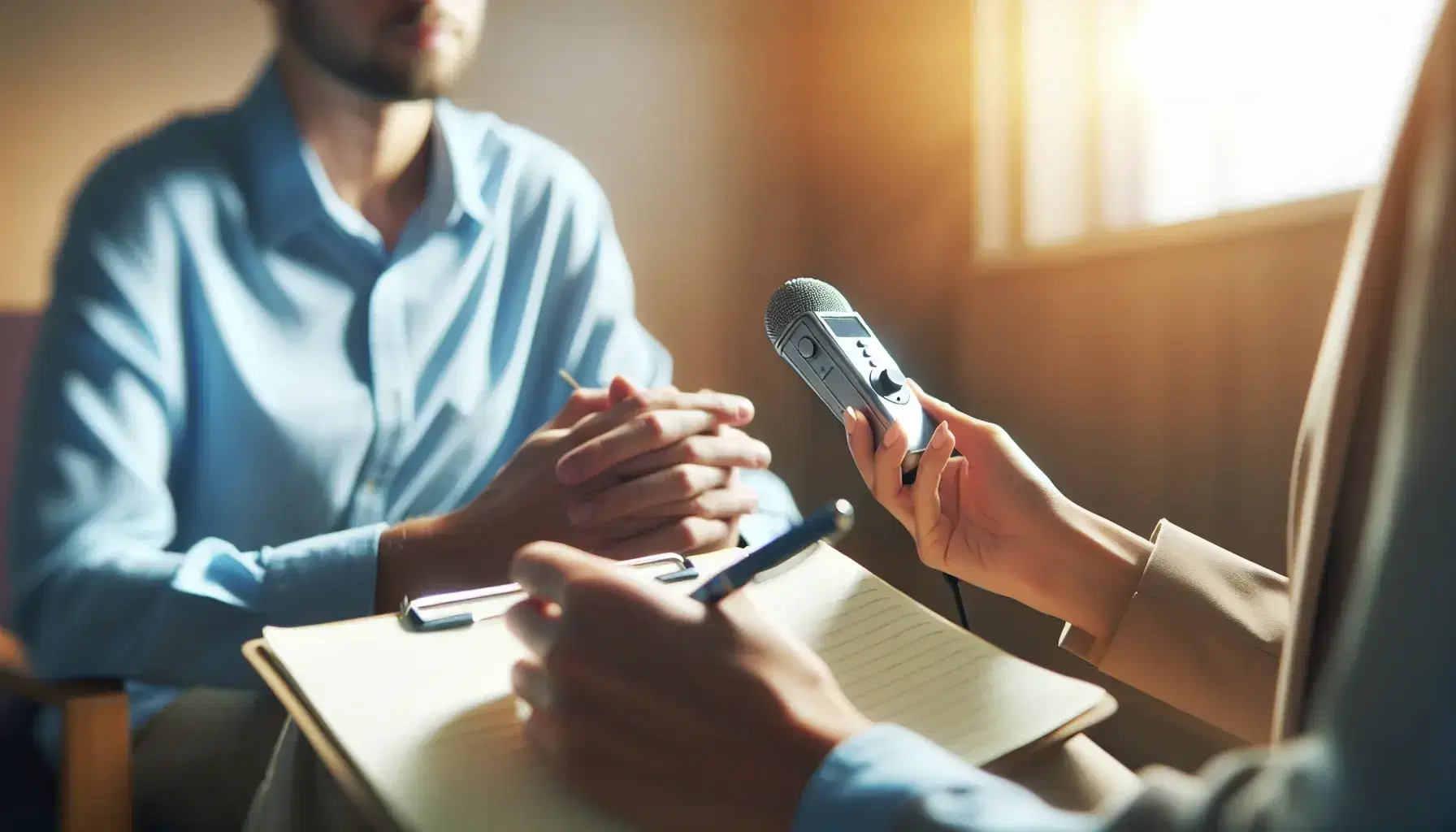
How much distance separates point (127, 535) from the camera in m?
0.73

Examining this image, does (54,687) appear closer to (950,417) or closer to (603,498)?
(603,498)

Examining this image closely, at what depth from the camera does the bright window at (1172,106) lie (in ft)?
3.55

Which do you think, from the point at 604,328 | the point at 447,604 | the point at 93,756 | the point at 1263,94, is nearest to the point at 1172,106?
the point at 1263,94

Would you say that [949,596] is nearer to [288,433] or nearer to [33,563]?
[288,433]

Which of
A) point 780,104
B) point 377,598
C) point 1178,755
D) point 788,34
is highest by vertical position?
point 788,34

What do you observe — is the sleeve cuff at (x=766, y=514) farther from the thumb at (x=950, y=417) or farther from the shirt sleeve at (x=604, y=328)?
the thumb at (x=950, y=417)

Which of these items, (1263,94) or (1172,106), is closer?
(1263,94)

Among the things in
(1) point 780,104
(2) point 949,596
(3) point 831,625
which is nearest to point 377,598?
(3) point 831,625

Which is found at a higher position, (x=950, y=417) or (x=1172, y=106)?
(x=1172, y=106)

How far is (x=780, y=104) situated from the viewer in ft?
5.63

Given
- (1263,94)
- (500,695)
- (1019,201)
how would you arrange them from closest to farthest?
(500,695) < (1263,94) < (1019,201)

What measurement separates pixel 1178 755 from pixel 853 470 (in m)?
0.73

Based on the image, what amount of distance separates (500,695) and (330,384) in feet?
1.94

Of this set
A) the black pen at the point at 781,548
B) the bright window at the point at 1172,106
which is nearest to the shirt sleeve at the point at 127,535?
the black pen at the point at 781,548
